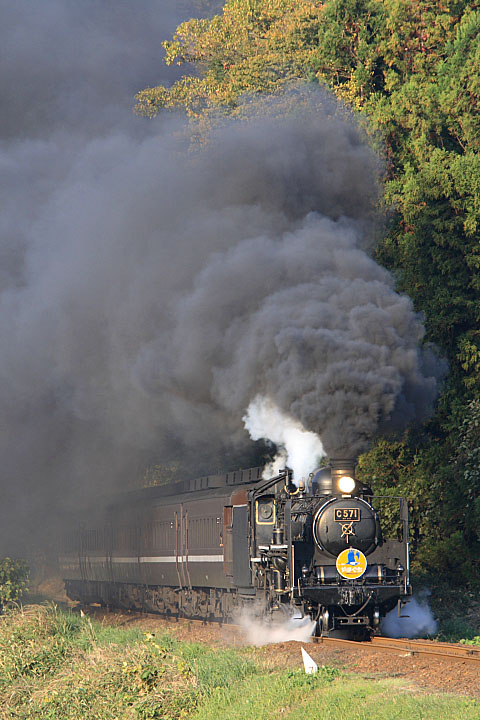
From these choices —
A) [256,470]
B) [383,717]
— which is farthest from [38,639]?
[383,717]

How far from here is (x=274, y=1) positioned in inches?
1219

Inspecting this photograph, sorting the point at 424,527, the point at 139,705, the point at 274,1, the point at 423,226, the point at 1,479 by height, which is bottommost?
the point at 139,705

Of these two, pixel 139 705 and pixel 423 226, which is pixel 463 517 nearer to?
pixel 423 226

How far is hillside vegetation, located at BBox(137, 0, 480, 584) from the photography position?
2305 cm

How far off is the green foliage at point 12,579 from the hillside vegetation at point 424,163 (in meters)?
9.56

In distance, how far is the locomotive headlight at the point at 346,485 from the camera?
551 inches

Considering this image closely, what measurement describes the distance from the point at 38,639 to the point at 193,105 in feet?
70.0

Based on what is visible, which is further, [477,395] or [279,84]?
[279,84]

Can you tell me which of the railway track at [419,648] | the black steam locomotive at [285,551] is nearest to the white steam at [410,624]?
the railway track at [419,648]

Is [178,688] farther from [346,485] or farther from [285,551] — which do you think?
[346,485]

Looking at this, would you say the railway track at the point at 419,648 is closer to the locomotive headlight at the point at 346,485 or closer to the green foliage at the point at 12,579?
the locomotive headlight at the point at 346,485

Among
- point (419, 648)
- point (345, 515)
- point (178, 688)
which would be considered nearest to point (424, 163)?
point (345, 515)

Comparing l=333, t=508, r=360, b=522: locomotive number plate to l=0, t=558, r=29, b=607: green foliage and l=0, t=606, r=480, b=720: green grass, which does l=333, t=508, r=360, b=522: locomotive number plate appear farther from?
l=0, t=558, r=29, b=607: green foliage

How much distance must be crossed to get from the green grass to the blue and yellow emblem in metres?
1.89
